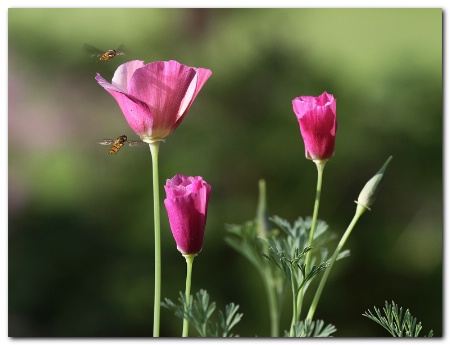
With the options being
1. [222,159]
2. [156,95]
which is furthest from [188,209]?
[222,159]

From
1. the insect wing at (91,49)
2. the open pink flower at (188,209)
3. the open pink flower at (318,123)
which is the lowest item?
the open pink flower at (188,209)

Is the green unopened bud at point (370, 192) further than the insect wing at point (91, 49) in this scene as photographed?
No

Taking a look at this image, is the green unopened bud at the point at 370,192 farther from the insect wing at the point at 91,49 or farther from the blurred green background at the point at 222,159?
the insect wing at the point at 91,49

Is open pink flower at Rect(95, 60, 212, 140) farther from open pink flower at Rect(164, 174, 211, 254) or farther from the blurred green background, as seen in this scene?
the blurred green background

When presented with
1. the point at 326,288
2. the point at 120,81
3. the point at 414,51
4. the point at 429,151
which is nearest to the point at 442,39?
the point at 414,51

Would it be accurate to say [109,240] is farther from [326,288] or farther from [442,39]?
[442,39]

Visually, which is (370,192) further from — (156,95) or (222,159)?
(222,159)

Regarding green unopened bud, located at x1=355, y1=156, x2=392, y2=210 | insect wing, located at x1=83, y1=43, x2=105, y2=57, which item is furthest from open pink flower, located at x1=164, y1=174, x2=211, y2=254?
insect wing, located at x1=83, y1=43, x2=105, y2=57

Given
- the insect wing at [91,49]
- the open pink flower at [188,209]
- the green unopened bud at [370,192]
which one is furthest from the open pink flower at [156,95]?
the insect wing at [91,49]
